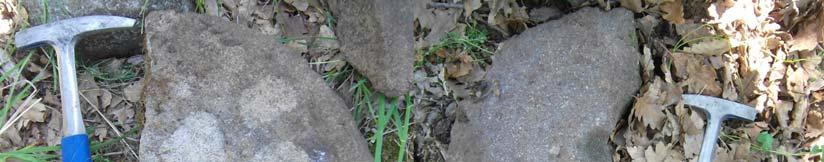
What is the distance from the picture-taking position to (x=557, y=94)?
300cm

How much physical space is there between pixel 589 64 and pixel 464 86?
0.51m

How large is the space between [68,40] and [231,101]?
0.68 m

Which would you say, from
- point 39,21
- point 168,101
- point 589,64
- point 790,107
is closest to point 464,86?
point 589,64

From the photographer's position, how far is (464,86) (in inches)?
122

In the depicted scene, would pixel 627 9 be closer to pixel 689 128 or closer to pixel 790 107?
pixel 689 128

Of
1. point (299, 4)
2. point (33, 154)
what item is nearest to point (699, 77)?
point (299, 4)

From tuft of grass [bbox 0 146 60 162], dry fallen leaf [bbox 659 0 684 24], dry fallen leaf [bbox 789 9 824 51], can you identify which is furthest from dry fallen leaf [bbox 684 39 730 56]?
tuft of grass [bbox 0 146 60 162]

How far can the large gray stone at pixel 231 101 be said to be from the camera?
2.76 m

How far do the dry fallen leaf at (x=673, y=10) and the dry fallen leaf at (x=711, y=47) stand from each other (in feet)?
0.40

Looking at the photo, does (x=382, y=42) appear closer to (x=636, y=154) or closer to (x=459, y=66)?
(x=459, y=66)

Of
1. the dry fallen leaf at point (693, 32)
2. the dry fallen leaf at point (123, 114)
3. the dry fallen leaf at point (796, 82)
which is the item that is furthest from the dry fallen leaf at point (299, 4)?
the dry fallen leaf at point (796, 82)

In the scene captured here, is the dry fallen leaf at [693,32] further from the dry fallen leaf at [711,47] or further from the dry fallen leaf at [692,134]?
the dry fallen leaf at [692,134]

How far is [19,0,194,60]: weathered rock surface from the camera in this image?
2.98 m

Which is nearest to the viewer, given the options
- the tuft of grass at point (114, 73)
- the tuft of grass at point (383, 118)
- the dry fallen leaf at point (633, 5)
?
the tuft of grass at point (383, 118)
